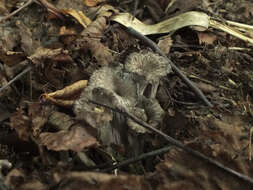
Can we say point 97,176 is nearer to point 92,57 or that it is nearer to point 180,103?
point 180,103

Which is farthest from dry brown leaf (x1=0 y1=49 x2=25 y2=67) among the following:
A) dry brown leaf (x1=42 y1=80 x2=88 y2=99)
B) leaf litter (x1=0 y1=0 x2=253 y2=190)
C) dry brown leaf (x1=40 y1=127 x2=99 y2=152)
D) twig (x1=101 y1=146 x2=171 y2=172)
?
twig (x1=101 y1=146 x2=171 y2=172)

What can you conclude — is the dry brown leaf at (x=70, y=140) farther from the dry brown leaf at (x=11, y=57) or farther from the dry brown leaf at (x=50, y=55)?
the dry brown leaf at (x=11, y=57)

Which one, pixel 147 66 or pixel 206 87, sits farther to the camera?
pixel 206 87

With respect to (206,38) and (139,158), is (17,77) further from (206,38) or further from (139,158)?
(206,38)

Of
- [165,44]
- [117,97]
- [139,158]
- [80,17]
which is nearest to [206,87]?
[165,44]

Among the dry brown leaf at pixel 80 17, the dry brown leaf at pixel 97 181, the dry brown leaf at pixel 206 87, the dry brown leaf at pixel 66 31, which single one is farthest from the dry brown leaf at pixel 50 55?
the dry brown leaf at pixel 97 181

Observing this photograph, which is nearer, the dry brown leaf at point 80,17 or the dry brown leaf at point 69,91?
the dry brown leaf at point 69,91

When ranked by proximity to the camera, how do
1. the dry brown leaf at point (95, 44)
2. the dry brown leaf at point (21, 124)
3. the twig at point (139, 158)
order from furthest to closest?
the dry brown leaf at point (95, 44), the dry brown leaf at point (21, 124), the twig at point (139, 158)
